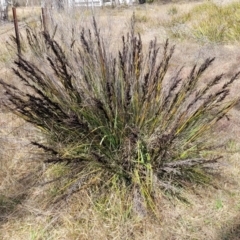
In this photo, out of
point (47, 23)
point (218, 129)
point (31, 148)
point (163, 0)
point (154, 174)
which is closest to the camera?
point (154, 174)

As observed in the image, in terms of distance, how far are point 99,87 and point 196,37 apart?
217 inches

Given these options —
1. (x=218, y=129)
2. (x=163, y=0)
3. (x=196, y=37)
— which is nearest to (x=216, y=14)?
(x=196, y=37)

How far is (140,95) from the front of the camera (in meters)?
2.36

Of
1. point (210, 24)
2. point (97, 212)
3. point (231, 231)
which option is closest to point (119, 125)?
point (97, 212)

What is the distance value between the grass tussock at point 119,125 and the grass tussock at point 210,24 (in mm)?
5147

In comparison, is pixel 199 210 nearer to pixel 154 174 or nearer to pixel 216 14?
pixel 154 174

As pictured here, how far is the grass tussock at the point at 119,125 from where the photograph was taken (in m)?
2.25

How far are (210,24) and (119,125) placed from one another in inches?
241

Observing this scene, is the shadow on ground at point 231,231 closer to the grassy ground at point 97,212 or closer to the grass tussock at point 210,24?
the grassy ground at point 97,212

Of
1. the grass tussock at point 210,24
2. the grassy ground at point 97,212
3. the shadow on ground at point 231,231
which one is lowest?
the grass tussock at point 210,24

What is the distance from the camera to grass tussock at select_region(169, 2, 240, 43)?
730cm

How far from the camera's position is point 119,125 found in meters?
2.32

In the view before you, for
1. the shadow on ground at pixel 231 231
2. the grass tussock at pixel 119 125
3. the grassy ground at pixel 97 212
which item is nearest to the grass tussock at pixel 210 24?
the grassy ground at pixel 97 212

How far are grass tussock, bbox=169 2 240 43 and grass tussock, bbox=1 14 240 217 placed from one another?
203 inches
